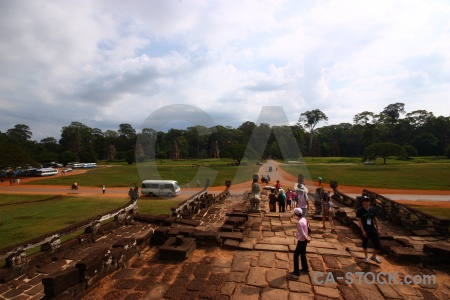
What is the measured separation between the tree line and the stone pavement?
43797 millimetres

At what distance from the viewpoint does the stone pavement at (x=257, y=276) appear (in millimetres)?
4244

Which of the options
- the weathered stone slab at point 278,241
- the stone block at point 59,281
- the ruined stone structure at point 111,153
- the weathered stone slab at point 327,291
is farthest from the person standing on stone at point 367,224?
the ruined stone structure at point 111,153

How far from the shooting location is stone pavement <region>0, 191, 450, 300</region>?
424cm

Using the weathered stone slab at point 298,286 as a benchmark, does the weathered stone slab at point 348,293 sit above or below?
below

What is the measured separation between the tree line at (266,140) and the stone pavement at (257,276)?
4380 centimetres

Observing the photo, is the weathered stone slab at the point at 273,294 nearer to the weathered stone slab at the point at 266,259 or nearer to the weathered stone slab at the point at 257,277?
the weathered stone slab at the point at 257,277

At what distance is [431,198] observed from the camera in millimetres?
19484

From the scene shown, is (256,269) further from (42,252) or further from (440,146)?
(440,146)

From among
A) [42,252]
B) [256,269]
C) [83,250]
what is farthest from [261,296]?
[42,252]

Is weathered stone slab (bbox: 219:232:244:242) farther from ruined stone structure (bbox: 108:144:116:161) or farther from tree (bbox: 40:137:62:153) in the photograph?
tree (bbox: 40:137:62:153)

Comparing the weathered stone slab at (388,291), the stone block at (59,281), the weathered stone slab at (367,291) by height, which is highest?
the stone block at (59,281)

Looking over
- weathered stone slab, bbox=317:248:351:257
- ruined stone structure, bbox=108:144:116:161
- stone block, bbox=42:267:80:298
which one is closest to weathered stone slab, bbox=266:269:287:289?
weathered stone slab, bbox=317:248:351:257

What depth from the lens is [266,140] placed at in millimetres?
54812

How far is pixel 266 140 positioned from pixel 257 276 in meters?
51.1
